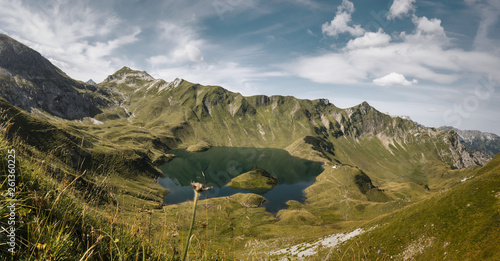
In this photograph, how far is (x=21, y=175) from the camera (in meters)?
4.53

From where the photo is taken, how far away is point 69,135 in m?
125

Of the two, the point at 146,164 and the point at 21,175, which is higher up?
the point at 21,175

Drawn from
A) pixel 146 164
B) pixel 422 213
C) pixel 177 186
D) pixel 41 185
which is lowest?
pixel 177 186

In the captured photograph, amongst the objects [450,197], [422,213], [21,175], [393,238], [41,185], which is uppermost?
[21,175]

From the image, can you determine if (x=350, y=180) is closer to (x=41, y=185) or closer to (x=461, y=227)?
(x=461, y=227)

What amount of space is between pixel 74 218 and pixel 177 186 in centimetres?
18297

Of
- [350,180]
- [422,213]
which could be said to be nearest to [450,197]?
[422,213]

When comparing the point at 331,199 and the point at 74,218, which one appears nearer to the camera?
the point at 74,218

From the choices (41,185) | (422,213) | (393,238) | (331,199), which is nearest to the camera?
(41,185)

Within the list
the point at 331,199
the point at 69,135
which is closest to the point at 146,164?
the point at 69,135

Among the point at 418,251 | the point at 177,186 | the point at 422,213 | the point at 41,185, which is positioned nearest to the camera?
the point at 41,185

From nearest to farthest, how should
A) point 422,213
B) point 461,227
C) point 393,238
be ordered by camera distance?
point 461,227, point 393,238, point 422,213

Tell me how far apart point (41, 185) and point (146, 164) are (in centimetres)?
19459

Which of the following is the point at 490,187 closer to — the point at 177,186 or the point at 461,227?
the point at 461,227
